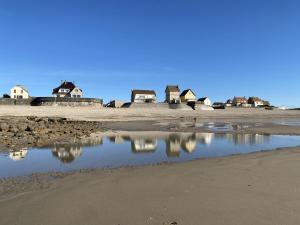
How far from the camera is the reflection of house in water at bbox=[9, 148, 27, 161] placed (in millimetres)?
13455

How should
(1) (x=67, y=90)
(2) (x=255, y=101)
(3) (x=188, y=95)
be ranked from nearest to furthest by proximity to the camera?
(1) (x=67, y=90) → (3) (x=188, y=95) → (2) (x=255, y=101)

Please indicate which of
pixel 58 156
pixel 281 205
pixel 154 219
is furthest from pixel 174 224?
pixel 58 156

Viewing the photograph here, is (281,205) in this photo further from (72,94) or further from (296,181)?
(72,94)

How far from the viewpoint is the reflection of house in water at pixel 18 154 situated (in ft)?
44.1

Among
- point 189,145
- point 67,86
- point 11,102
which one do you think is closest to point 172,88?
point 67,86

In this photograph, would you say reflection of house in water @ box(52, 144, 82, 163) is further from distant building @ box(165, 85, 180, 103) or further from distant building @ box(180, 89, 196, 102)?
distant building @ box(180, 89, 196, 102)

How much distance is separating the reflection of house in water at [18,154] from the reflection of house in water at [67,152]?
51.7 inches

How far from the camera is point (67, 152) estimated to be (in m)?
15.4

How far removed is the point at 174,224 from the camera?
5625 millimetres

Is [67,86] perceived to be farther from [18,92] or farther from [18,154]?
[18,154]

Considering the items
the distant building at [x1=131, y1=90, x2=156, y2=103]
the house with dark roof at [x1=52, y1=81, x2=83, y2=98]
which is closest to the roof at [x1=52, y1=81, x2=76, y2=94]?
the house with dark roof at [x1=52, y1=81, x2=83, y2=98]

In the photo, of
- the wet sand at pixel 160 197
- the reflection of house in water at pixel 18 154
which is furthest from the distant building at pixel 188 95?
the wet sand at pixel 160 197

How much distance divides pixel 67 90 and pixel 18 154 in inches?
3237

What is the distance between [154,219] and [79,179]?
4104 millimetres
